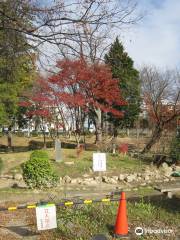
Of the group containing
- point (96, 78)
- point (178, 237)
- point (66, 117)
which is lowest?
point (178, 237)

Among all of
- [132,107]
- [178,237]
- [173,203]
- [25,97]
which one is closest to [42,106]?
[25,97]

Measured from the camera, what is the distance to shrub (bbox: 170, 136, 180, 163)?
17362 millimetres

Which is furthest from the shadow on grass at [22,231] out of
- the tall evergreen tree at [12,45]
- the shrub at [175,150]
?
the shrub at [175,150]

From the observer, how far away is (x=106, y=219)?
21.9 feet

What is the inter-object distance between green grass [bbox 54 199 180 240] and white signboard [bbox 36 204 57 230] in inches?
14.6

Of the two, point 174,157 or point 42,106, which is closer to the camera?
point 174,157

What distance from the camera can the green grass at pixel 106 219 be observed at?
5984 mm

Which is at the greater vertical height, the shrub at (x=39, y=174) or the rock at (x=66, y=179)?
the shrub at (x=39, y=174)

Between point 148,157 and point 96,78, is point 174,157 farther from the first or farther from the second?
point 96,78

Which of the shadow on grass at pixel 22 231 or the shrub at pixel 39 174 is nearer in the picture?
the shadow on grass at pixel 22 231

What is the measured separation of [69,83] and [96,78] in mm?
1707

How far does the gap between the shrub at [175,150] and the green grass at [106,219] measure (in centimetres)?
964

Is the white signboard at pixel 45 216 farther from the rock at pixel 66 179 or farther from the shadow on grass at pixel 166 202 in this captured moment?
the rock at pixel 66 179

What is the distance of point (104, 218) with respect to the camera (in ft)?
22.1
